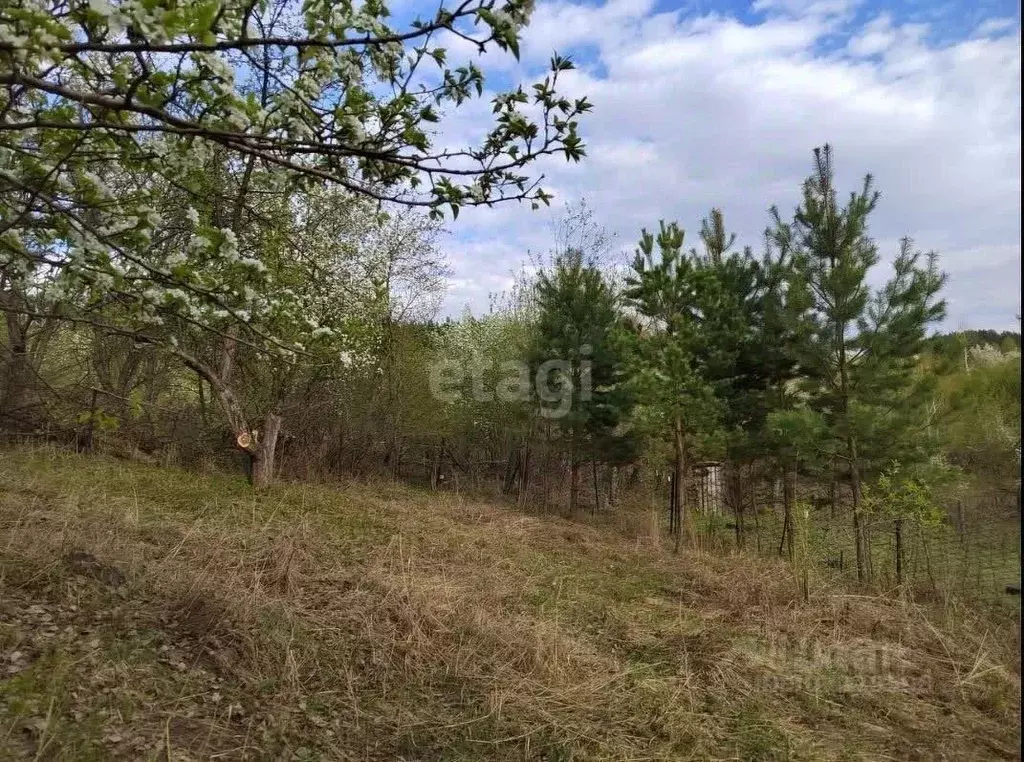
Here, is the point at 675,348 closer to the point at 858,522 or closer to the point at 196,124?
the point at 858,522

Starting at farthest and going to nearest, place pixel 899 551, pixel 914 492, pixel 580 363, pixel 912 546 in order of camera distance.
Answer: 1. pixel 580 363
2. pixel 912 546
3. pixel 899 551
4. pixel 914 492

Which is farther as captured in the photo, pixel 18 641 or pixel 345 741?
pixel 18 641

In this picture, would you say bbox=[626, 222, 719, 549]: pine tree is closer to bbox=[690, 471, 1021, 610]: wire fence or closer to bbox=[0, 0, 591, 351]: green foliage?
bbox=[690, 471, 1021, 610]: wire fence

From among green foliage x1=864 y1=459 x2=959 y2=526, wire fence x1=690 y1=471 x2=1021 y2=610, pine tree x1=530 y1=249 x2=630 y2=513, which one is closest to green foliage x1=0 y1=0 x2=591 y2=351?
wire fence x1=690 y1=471 x2=1021 y2=610

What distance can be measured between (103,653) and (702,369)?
28.3 feet

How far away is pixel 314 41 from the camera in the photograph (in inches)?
75.9

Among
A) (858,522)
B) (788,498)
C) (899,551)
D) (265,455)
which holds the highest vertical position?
(265,455)

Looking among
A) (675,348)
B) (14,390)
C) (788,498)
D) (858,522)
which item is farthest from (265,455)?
(858,522)

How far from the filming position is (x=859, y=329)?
320 inches

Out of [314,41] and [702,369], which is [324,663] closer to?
[314,41]

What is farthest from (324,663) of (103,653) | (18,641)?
(18,641)

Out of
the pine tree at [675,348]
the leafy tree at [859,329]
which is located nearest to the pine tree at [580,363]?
the pine tree at [675,348]

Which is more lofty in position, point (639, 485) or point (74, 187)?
point (74, 187)

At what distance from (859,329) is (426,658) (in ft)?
22.4
